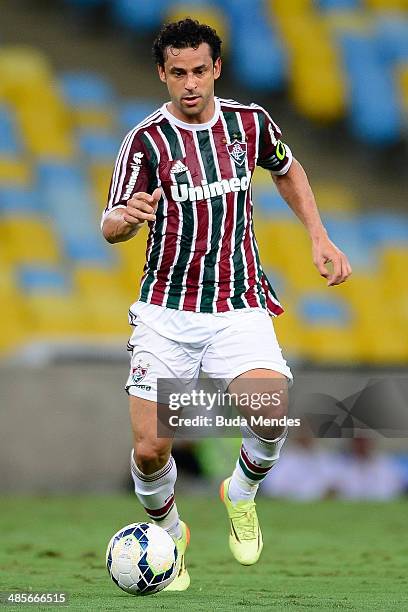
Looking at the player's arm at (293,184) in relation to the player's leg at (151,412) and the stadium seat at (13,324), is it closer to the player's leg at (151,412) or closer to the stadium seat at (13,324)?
the player's leg at (151,412)

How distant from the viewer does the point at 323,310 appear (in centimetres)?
1599

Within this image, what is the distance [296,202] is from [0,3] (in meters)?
13.2

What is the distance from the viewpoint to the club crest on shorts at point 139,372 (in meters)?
6.43

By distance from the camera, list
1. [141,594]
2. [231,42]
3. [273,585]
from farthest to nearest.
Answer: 1. [231,42]
2. [273,585]
3. [141,594]

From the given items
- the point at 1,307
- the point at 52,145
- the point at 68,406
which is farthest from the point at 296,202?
the point at 52,145

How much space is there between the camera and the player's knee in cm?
639

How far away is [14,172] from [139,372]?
33.9 feet

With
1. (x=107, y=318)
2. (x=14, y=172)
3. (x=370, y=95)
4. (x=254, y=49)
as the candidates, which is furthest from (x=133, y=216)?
(x=370, y=95)

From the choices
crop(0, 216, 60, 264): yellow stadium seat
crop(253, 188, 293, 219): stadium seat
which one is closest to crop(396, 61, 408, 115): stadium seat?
crop(253, 188, 293, 219): stadium seat

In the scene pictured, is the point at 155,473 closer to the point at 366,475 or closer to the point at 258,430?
the point at 258,430

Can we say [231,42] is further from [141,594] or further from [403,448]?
[141,594]

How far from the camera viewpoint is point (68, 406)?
1341 cm

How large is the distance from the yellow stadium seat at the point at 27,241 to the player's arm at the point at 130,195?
9.23 meters

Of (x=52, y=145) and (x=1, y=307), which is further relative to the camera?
(x=52, y=145)
